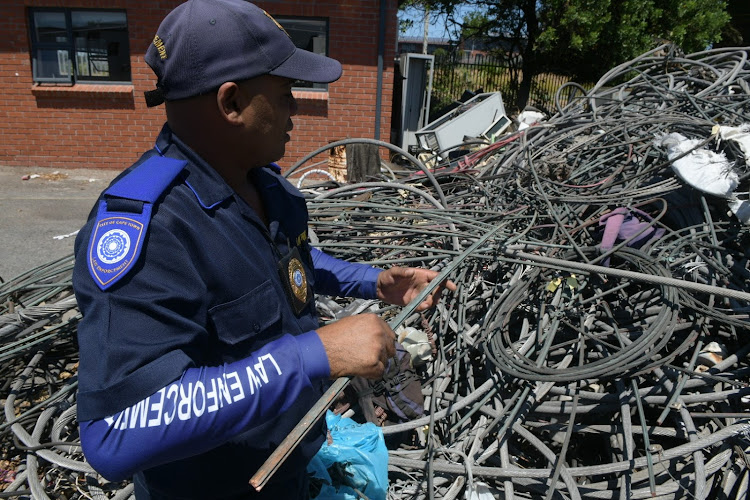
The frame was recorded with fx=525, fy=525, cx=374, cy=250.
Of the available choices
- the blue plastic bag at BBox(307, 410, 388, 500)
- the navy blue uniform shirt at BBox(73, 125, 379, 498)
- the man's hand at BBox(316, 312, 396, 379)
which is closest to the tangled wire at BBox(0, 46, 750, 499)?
the blue plastic bag at BBox(307, 410, 388, 500)

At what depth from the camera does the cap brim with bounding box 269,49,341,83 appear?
1.15 metres

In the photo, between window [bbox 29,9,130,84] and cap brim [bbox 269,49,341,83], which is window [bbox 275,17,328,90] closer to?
window [bbox 29,9,130,84]

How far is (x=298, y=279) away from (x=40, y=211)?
6998 millimetres

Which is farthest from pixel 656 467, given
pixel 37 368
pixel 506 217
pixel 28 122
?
pixel 28 122

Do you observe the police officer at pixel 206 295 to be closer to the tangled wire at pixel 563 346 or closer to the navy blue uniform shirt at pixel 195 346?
the navy blue uniform shirt at pixel 195 346

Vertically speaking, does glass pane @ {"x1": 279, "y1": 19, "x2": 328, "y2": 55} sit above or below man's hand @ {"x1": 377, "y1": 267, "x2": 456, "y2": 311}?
above

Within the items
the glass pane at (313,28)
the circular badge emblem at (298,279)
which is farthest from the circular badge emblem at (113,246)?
the glass pane at (313,28)

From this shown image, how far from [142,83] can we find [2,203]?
318 centimetres

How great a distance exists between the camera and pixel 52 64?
30.0ft

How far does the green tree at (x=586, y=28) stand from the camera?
10859 mm

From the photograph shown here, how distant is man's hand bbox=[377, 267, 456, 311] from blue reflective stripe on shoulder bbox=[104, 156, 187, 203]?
769 mm

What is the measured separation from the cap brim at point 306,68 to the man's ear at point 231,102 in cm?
9

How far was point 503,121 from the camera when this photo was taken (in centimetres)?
860

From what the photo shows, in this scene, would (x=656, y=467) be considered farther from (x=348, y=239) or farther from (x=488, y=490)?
(x=348, y=239)
